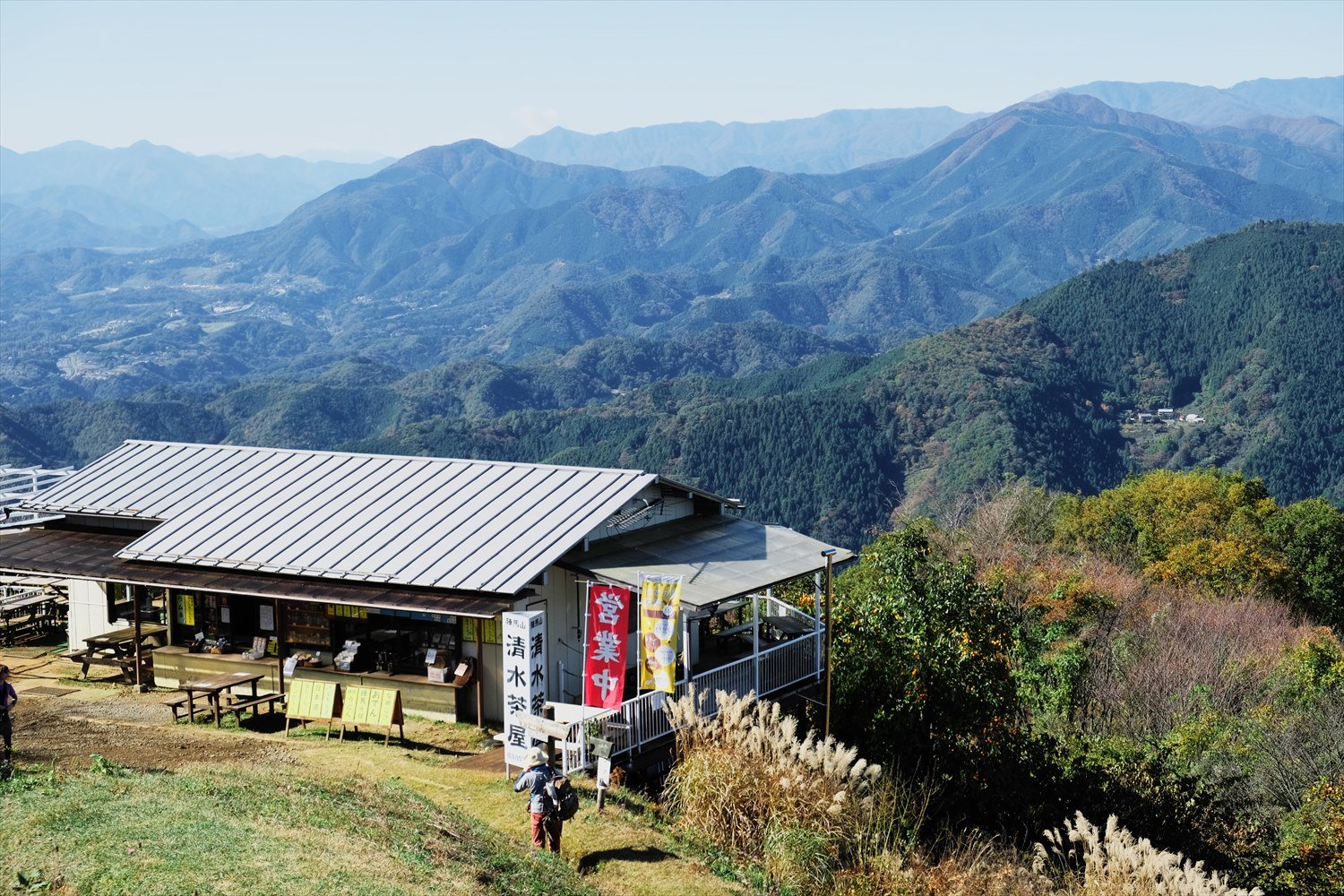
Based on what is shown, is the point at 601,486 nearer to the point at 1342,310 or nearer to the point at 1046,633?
the point at 1046,633

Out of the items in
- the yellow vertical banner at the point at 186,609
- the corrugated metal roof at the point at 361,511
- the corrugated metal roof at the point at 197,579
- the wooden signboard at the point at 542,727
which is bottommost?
the wooden signboard at the point at 542,727

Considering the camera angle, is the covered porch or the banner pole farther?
the covered porch

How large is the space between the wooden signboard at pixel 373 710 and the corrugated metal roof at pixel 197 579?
1.25 m

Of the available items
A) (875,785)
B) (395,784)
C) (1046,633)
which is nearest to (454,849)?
(395,784)

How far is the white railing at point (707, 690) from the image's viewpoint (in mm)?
17891

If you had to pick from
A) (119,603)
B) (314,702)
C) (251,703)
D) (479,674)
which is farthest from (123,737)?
(119,603)

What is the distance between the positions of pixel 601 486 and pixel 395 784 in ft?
22.6

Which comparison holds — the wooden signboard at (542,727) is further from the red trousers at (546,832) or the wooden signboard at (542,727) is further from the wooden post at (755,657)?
the wooden post at (755,657)

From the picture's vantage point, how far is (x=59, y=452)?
193125 mm

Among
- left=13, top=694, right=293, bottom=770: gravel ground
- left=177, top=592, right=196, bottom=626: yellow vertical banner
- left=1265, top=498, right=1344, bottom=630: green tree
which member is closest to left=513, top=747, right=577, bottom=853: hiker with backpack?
left=13, top=694, right=293, bottom=770: gravel ground

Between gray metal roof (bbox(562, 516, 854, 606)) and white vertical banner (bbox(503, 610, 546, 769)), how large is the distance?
2458 millimetres

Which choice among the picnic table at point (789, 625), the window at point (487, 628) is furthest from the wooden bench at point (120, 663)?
the picnic table at point (789, 625)

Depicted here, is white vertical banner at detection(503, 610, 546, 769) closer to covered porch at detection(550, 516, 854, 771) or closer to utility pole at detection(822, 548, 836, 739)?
covered porch at detection(550, 516, 854, 771)

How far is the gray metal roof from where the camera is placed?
66.1 ft
